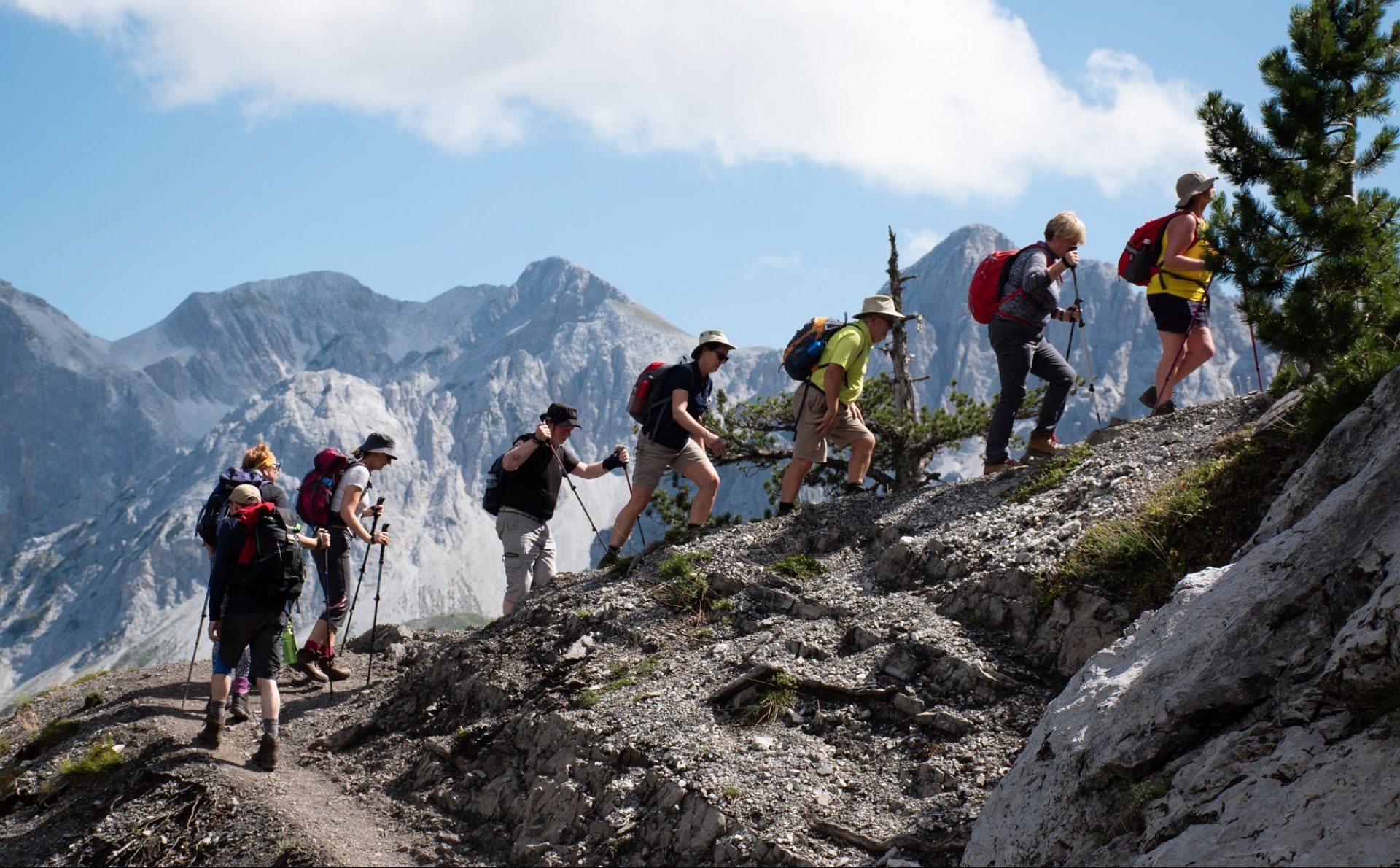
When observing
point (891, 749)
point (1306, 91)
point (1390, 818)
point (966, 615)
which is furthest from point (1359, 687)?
point (1306, 91)

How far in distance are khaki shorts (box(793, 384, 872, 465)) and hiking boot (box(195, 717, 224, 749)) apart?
6.41m

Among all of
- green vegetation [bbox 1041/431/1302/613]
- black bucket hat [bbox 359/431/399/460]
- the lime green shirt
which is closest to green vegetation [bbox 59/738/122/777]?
black bucket hat [bbox 359/431/399/460]

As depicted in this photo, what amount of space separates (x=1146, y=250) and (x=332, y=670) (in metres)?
10.4

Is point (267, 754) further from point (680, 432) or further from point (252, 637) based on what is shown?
point (680, 432)

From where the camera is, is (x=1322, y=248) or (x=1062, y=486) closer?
(x=1322, y=248)

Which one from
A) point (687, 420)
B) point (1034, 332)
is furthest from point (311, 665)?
point (1034, 332)

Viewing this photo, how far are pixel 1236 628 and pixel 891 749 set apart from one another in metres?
2.64

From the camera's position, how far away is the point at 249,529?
400 inches

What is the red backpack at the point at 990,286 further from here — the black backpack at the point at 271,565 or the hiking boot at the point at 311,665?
the hiking boot at the point at 311,665

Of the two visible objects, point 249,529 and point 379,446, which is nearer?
point 249,529

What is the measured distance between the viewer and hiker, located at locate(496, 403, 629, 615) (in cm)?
1279

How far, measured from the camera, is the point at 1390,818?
4.35m

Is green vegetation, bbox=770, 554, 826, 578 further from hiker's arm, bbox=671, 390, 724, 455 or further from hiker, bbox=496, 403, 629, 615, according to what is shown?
hiker, bbox=496, 403, 629, 615

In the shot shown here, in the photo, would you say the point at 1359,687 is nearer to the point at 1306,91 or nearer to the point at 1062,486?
the point at 1062,486
